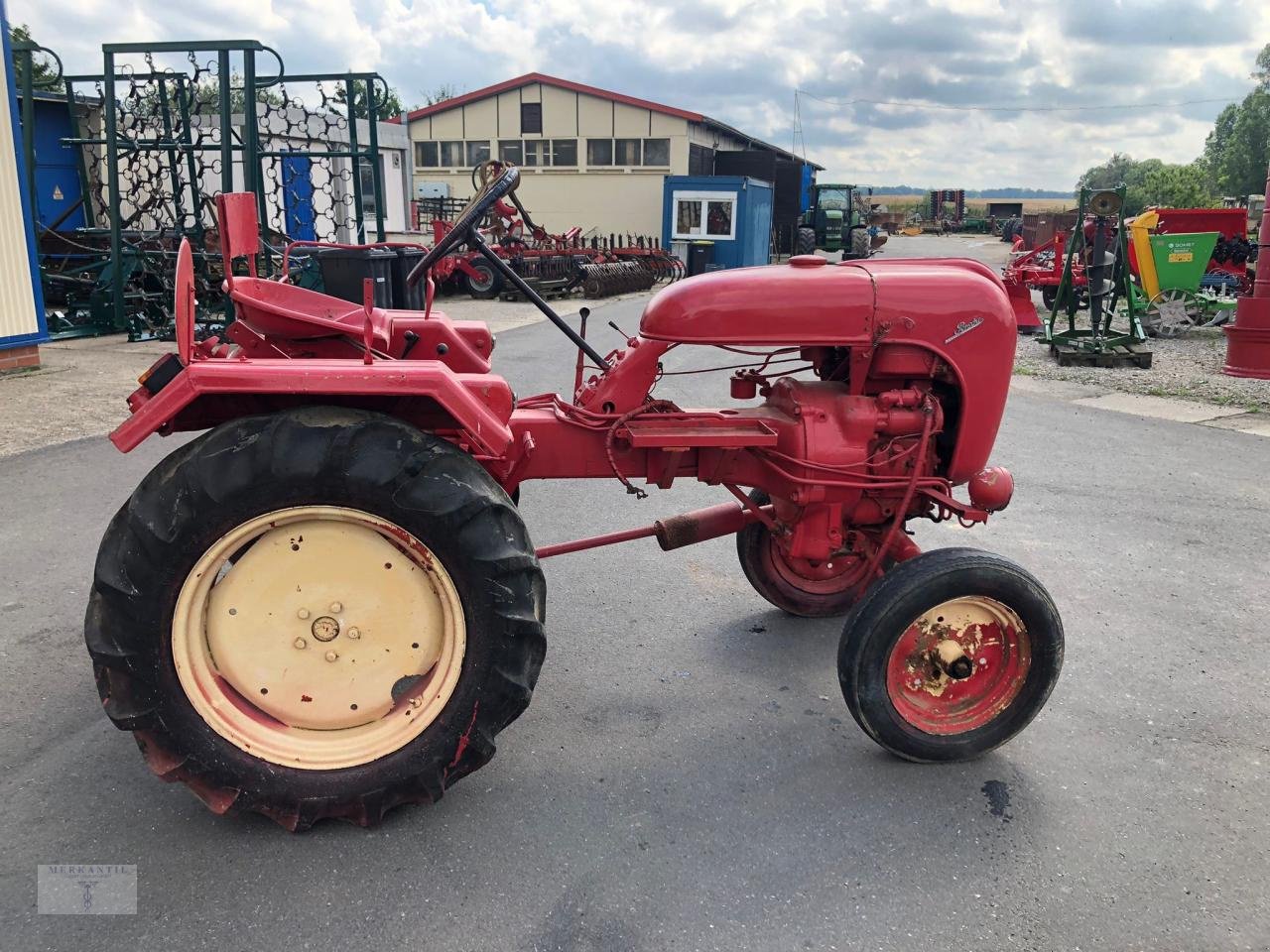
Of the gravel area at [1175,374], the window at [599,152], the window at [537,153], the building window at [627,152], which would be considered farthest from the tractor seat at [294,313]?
the window at [537,153]

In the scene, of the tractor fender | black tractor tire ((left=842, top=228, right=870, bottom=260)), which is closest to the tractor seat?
the tractor fender

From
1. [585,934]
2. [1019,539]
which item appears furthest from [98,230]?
[585,934]

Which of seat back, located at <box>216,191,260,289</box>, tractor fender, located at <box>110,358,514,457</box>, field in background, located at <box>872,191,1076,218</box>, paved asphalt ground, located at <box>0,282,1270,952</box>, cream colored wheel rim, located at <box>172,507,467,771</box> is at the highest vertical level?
field in background, located at <box>872,191,1076,218</box>

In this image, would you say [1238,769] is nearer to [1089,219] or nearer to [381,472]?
[381,472]

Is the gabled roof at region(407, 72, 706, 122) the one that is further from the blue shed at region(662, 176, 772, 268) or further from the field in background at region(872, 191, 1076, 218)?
the field in background at region(872, 191, 1076, 218)

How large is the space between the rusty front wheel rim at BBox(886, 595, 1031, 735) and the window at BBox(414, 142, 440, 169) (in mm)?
31129

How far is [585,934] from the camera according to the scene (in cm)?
222

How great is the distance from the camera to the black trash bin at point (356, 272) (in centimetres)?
813

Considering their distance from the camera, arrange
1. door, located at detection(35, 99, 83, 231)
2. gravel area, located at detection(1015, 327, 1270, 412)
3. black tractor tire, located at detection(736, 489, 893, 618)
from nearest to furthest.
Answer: black tractor tire, located at detection(736, 489, 893, 618)
gravel area, located at detection(1015, 327, 1270, 412)
door, located at detection(35, 99, 83, 231)

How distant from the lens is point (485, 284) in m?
18.4

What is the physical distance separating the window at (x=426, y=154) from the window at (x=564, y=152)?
13.4 feet

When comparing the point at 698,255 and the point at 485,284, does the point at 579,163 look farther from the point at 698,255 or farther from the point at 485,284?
the point at 485,284

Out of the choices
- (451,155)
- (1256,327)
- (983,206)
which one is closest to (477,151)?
(451,155)

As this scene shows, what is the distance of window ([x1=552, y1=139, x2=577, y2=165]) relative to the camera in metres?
29.9
